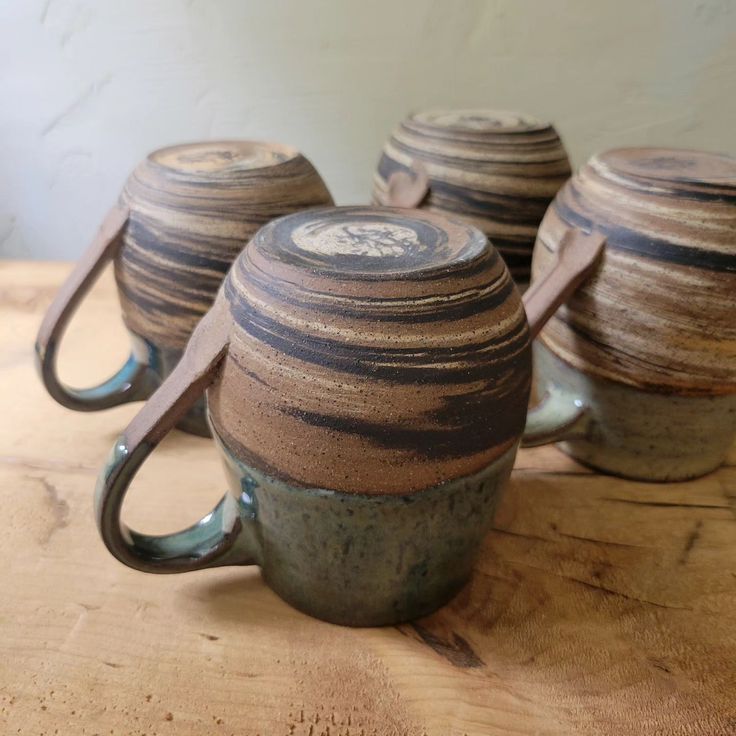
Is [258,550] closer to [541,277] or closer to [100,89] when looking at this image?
[541,277]

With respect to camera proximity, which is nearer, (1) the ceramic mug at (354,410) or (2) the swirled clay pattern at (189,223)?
(1) the ceramic mug at (354,410)

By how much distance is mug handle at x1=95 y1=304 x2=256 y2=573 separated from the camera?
0.47m

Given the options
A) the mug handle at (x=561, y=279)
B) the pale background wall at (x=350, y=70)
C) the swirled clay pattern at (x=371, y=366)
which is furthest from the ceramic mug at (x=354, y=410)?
the pale background wall at (x=350, y=70)

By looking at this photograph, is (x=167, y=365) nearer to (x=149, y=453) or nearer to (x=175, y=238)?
(x=175, y=238)

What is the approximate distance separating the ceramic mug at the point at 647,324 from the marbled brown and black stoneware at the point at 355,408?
5.9 inches

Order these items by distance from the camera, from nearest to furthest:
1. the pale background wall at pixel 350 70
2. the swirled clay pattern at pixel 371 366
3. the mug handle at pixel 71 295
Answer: the swirled clay pattern at pixel 371 366 < the mug handle at pixel 71 295 < the pale background wall at pixel 350 70

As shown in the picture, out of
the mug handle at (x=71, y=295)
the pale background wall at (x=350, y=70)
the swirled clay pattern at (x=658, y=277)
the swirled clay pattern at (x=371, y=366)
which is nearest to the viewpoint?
the swirled clay pattern at (x=371, y=366)

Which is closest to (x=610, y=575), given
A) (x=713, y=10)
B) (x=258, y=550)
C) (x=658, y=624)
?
(x=658, y=624)

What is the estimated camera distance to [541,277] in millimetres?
627

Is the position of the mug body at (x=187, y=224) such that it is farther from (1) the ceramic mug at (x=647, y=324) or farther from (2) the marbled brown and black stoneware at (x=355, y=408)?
(1) the ceramic mug at (x=647, y=324)

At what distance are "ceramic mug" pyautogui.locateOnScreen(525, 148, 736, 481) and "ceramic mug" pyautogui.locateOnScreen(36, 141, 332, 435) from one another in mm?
257

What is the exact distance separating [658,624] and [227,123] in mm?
880

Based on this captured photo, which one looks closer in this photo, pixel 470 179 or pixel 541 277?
pixel 541 277

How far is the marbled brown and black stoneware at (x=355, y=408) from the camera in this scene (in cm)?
43
